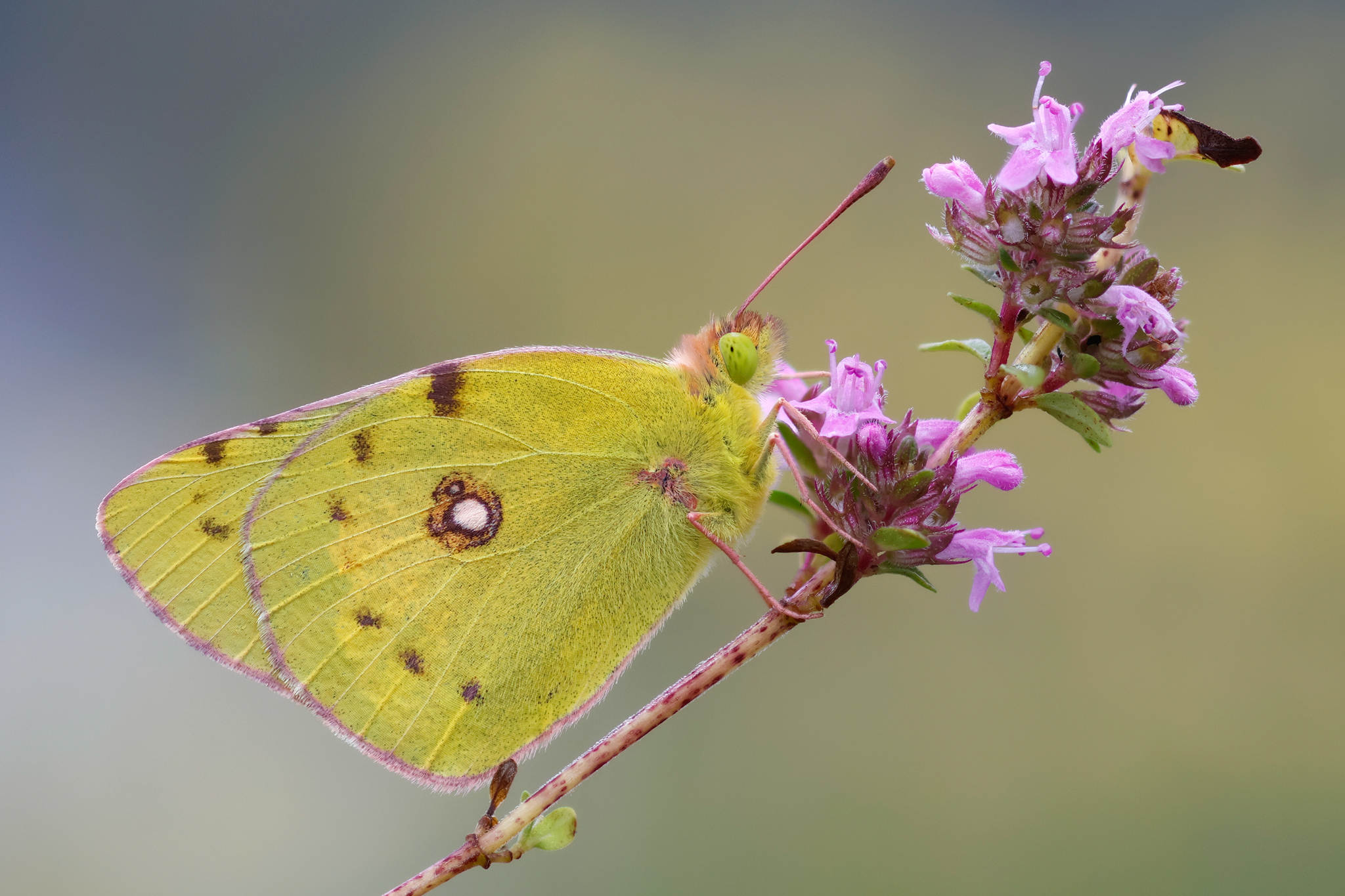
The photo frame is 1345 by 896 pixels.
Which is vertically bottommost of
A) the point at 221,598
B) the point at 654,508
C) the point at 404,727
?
the point at 404,727

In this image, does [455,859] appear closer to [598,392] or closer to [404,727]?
[404,727]

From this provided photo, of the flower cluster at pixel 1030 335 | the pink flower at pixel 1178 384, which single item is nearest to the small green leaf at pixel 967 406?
the flower cluster at pixel 1030 335

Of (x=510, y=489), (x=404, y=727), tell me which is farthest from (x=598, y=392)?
(x=404, y=727)

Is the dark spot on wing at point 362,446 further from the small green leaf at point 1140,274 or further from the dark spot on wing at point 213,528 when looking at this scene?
the small green leaf at point 1140,274

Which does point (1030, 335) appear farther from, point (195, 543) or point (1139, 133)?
point (195, 543)

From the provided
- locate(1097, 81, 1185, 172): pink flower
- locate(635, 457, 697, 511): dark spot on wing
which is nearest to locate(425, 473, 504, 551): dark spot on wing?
locate(635, 457, 697, 511): dark spot on wing

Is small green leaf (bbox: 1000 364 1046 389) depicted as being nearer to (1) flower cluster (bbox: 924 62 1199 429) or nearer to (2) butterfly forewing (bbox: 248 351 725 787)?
(1) flower cluster (bbox: 924 62 1199 429)
